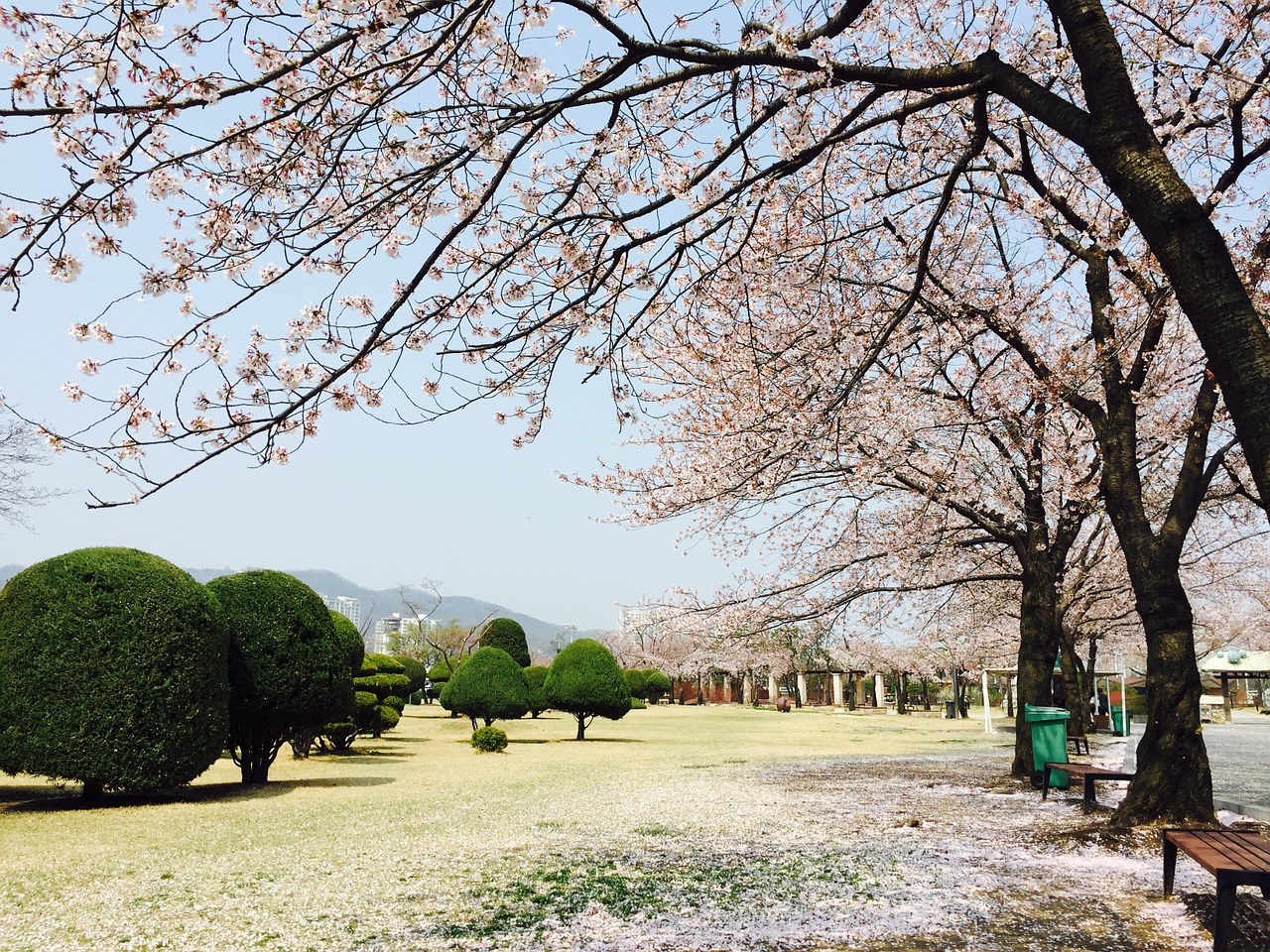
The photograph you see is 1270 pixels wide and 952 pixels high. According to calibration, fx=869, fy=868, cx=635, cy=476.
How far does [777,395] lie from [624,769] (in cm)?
888

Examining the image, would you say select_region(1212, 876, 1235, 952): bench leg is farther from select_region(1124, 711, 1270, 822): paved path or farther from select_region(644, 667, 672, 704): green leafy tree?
select_region(644, 667, 672, 704): green leafy tree

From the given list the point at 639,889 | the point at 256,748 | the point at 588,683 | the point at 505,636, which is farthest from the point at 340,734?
the point at 505,636

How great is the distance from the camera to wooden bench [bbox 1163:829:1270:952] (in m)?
4.01

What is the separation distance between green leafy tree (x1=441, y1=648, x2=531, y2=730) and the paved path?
45.5 feet

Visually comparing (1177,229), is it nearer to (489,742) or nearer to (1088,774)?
(1088,774)

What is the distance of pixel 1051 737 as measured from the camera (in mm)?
10500

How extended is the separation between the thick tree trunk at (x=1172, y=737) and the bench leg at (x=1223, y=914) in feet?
11.8

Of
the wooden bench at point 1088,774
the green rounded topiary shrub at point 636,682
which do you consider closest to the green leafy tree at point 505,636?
the green rounded topiary shrub at point 636,682

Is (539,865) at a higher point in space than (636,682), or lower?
higher

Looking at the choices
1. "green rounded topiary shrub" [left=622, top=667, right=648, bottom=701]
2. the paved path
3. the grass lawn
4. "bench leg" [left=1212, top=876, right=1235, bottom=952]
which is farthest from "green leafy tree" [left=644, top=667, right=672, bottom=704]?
"bench leg" [left=1212, top=876, right=1235, bottom=952]

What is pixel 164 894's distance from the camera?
5863mm

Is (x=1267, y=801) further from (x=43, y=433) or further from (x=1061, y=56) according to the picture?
(x=43, y=433)

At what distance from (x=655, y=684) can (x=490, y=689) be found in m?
38.0

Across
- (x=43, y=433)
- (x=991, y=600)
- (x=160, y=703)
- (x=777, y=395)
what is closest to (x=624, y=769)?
(x=160, y=703)
